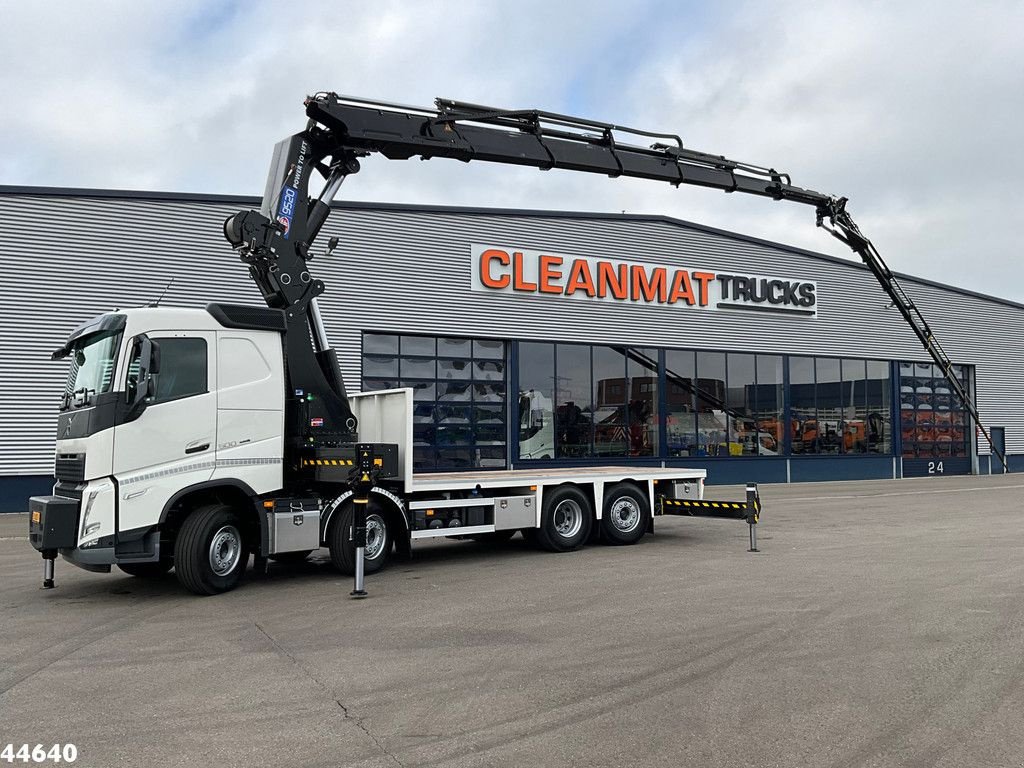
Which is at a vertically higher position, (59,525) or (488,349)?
(488,349)

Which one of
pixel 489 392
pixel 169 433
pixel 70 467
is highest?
pixel 489 392

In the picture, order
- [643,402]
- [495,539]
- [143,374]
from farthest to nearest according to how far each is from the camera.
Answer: [643,402] < [495,539] < [143,374]

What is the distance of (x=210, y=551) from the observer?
9.60m

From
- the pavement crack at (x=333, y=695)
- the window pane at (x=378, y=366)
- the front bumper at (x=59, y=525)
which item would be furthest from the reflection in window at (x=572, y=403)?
the pavement crack at (x=333, y=695)

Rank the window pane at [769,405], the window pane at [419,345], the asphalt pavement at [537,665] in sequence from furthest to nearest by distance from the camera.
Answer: the window pane at [769,405] < the window pane at [419,345] < the asphalt pavement at [537,665]

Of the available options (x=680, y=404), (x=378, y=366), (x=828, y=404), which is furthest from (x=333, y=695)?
(x=828, y=404)

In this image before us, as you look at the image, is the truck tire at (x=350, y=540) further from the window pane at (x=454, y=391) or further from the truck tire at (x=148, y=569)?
the window pane at (x=454, y=391)

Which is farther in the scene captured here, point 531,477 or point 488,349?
point 488,349

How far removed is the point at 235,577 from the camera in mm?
9906

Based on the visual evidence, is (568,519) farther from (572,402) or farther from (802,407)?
(802,407)

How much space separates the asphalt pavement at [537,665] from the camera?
489 centimetres

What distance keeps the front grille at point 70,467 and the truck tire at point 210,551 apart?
3.94ft

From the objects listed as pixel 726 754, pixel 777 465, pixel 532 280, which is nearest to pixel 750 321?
pixel 777 465

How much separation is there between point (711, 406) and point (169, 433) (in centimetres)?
2208
